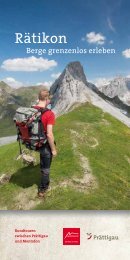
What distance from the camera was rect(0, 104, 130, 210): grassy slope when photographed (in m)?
12.9

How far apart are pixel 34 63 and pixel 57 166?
12.8 ft

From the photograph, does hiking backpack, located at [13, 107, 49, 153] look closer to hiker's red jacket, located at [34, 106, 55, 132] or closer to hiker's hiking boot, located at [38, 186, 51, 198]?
hiker's red jacket, located at [34, 106, 55, 132]

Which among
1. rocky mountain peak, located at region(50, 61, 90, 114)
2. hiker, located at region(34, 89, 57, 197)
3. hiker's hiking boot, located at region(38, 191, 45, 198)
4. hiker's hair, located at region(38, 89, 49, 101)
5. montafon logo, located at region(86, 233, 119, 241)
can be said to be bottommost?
montafon logo, located at region(86, 233, 119, 241)

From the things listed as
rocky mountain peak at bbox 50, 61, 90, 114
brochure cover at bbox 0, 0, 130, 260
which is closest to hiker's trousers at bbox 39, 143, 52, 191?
brochure cover at bbox 0, 0, 130, 260

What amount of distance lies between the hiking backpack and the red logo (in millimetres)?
3198

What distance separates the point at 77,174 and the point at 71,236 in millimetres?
2253

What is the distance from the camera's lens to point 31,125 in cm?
1092

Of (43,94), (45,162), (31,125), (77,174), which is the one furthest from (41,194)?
(43,94)

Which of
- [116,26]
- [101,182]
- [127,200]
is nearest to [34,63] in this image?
[116,26]

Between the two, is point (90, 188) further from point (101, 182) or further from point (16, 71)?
point (16, 71)

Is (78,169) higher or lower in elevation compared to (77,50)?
lower

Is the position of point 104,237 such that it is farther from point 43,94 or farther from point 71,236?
point 43,94

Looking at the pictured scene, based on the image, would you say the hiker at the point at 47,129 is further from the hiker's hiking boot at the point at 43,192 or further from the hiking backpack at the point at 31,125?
the hiker's hiking boot at the point at 43,192

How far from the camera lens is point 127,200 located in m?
13.2
